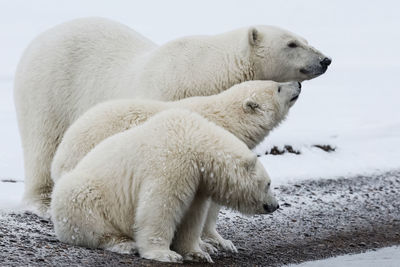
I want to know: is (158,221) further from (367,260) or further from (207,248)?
(367,260)

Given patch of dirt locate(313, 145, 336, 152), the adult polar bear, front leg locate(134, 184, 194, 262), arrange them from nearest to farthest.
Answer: front leg locate(134, 184, 194, 262) → the adult polar bear → patch of dirt locate(313, 145, 336, 152)

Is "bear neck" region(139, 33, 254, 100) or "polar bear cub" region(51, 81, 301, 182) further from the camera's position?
"bear neck" region(139, 33, 254, 100)

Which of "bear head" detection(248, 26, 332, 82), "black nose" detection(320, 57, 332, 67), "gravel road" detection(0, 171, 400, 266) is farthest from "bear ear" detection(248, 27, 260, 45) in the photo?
"gravel road" detection(0, 171, 400, 266)

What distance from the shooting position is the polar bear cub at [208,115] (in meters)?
5.34

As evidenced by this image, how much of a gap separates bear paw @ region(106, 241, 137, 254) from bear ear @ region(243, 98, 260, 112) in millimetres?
1253

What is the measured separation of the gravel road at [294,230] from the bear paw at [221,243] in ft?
0.26

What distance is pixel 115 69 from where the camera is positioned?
659 centimetres

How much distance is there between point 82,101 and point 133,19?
21.5 meters

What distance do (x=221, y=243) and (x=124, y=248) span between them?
2.99 feet

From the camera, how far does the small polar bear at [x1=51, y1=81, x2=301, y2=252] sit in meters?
5.34

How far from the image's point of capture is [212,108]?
540 cm

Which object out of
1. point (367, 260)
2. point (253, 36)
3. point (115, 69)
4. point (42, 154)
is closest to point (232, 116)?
point (253, 36)

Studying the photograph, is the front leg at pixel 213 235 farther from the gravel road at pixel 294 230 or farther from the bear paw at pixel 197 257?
the bear paw at pixel 197 257

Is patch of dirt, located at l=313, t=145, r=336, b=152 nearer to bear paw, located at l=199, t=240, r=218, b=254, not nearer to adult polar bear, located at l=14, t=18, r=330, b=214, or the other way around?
adult polar bear, located at l=14, t=18, r=330, b=214
